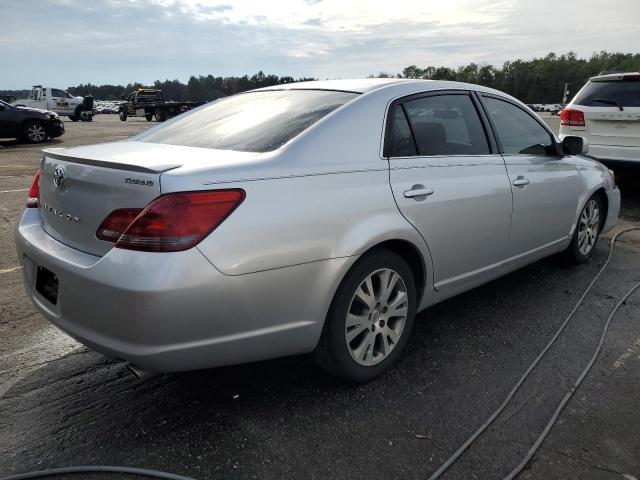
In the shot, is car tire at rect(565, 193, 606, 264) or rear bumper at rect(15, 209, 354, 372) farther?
car tire at rect(565, 193, 606, 264)

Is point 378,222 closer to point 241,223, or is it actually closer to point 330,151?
point 330,151

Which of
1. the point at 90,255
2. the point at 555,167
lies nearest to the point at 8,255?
the point at 90,255

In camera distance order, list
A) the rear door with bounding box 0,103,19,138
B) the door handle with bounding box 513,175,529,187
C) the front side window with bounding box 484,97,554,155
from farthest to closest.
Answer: the rear door with bounding box 0,103,19,138 → the front side window with bounding box 484,97,554,155 → the door handle with bounding box 513,175,529,187

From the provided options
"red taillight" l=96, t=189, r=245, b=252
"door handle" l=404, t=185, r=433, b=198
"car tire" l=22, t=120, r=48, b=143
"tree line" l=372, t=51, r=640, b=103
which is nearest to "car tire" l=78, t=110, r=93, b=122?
"car tire" l=22, t=120, r=48, b=143

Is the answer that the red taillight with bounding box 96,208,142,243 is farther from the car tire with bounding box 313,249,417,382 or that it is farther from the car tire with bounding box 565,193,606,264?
the car tire with bounding box 565,193,606,264

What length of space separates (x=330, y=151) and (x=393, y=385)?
1275mm

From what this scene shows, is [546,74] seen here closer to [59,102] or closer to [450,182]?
[59,102]

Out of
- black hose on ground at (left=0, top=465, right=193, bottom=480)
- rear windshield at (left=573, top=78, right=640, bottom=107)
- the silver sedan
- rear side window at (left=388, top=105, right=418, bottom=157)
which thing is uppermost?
rear windshield at (left=573, top=78, right=640, bottom=107)

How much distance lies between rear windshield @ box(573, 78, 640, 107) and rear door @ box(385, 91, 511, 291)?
4543mm

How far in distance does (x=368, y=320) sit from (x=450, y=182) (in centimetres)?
98

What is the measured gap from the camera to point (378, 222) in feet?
8.68

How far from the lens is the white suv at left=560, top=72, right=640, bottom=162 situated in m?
6.91

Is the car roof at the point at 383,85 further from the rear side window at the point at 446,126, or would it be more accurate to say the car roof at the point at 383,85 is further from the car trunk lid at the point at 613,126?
the car trunk lid at the point at 613,126

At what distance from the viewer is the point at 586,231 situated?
15.8 feet
